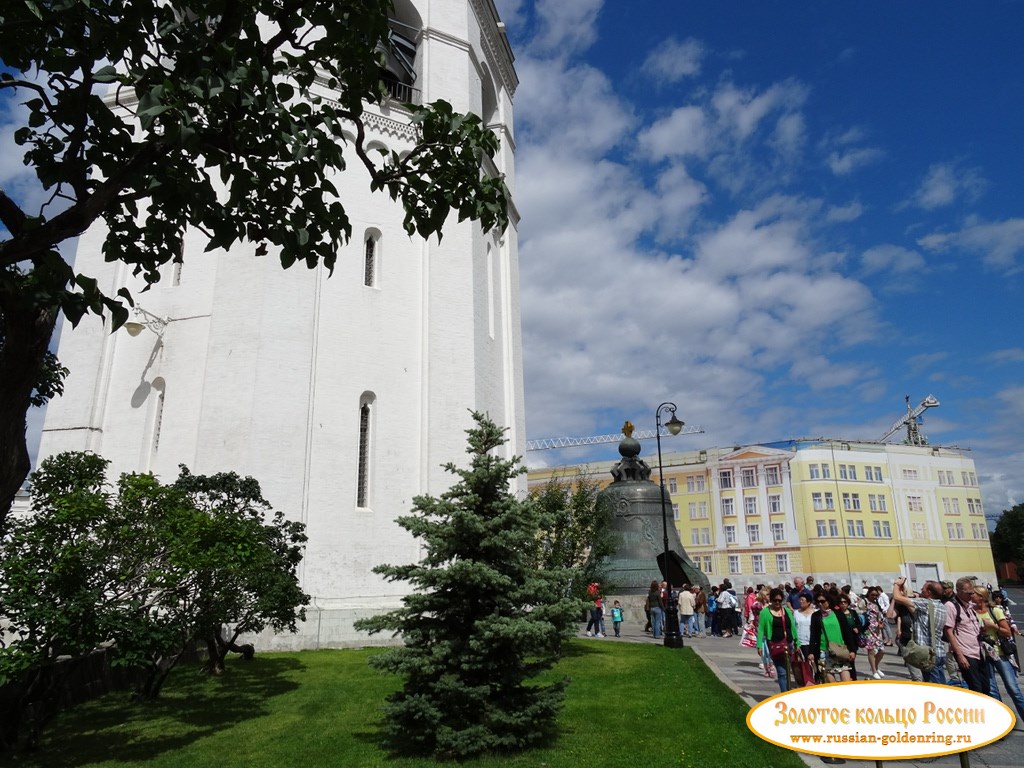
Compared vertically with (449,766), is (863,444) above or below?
above

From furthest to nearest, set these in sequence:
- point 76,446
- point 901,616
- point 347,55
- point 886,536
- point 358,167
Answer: point 886,536
point 358,167
point 76,446
point 901,616
point 347,55

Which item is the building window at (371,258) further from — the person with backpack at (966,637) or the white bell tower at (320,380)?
the person with backpack at (966,637)

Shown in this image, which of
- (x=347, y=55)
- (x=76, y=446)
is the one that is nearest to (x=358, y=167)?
(x=76, y=446)

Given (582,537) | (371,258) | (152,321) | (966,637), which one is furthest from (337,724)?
(371,258)

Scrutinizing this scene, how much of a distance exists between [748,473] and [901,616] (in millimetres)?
44728

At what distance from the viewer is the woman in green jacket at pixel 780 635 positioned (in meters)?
10.0

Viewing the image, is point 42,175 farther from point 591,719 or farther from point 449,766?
point 591,719

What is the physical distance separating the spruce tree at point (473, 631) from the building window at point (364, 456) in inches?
402

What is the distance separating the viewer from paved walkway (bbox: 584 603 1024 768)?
6.71 meters

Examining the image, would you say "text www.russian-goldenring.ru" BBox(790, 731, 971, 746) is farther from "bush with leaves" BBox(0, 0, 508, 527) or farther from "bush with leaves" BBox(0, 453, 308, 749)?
"bush with leaves" BBox(0, 453, 308, 749)

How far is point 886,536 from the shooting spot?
51312 mm

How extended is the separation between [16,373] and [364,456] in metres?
14.1

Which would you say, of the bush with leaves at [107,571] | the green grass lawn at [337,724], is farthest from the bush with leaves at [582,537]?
the bush with leaves at [107,571]

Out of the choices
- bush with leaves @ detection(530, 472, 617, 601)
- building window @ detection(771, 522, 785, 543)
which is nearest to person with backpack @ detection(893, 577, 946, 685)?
bush with leaves @ detection(530, 472, 617, 601)
